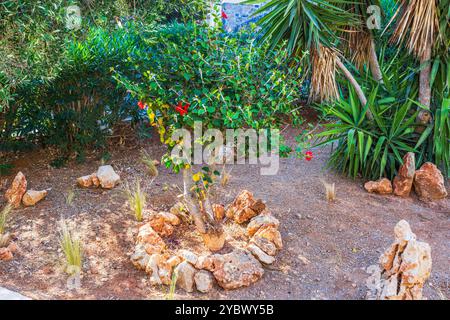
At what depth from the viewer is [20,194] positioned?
16.0 ft

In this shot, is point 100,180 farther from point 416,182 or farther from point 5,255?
point 416,182

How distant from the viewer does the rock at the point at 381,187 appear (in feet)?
17.6

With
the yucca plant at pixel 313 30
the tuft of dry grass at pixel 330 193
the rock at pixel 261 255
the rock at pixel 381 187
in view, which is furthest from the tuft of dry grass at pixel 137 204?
the rock at pixel 381 187

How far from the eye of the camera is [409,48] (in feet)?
17.6

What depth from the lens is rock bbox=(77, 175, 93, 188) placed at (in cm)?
523

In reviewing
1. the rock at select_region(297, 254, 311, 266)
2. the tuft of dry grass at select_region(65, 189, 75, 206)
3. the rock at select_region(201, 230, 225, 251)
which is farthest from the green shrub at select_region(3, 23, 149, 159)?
the rock at select_region(297, 254, 311, 266)

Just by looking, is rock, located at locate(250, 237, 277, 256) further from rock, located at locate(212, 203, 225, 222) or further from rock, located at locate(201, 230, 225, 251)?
rock, located at locate(212, 203, 225, 222)

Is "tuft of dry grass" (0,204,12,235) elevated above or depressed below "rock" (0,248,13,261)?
above

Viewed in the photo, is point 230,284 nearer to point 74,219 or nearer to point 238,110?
point 238,110

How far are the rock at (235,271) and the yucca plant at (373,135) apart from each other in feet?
7.23

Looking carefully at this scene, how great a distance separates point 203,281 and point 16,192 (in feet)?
7.73

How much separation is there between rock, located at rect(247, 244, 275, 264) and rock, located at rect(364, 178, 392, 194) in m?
2.01

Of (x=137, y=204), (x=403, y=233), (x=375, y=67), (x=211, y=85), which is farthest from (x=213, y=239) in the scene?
(x=375, y=67)
